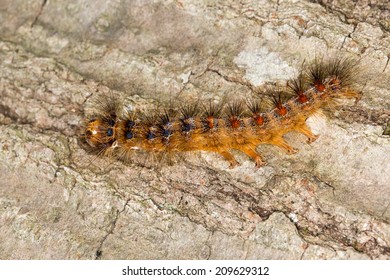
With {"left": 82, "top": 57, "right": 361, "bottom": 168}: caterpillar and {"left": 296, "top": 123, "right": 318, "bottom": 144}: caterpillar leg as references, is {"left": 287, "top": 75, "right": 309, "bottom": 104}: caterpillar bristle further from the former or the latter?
{"left": 296, "top": 123, "right": 318, "bottom": 144}: caterpillar leg

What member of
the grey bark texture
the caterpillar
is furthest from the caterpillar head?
the grey bark texture

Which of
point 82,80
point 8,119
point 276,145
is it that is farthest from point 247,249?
point 8,119

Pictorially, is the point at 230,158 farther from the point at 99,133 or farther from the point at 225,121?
the point at 99,133

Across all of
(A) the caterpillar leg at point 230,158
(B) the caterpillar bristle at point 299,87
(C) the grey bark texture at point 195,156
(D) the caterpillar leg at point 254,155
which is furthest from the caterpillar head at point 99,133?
(B) the caterpillar bristle at point 299,87

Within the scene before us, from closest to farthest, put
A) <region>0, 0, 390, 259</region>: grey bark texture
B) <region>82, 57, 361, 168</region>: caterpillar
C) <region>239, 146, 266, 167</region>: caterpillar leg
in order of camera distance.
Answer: <region>0, 0, 390, 259</region>: grey bark texture, <region>239, 146, 266, 167</region>: caterpillar leg, <region>82, 57, 361, 168</region>: caterpillar

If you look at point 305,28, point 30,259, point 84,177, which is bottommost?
point 30,259

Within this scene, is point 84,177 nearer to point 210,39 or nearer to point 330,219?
point 210,39

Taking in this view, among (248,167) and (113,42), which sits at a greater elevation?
(113,42)
